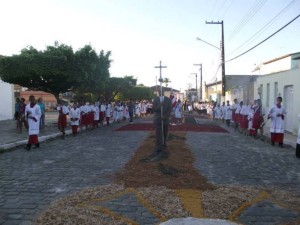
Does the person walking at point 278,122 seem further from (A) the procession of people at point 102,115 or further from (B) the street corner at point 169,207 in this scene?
(B) the street corner at point 169,207

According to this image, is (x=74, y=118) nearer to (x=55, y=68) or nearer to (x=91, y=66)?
(x=55, y=68)

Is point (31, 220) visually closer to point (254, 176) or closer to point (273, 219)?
point (273, 219)

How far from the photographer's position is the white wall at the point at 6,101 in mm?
32094

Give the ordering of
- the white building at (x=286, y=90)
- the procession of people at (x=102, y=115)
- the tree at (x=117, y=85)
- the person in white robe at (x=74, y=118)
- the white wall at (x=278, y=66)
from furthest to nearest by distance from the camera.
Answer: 1. the tree at (x=117, y=85)
2. the white wall at (x=278, y=66)
3. the white building at (x=286, y=90)
4. the person in white robe at (x=74, y=118)
5. the procession of people at (x=102, y=115)

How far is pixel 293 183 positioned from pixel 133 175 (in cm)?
328

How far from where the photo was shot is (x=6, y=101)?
32969 millimetres

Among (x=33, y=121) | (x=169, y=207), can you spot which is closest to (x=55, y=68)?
(x=33, y=121)

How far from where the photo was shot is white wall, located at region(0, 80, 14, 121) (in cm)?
3209

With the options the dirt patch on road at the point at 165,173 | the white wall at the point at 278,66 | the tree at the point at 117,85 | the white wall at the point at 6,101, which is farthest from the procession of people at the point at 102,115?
the tree at the point at 117,85

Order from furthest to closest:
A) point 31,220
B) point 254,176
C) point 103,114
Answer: point 103,114, point 254,176, point 31,220

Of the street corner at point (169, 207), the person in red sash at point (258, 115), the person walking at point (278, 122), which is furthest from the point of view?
the person in red sash at point (258, 115)

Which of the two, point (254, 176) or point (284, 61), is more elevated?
point (284, 61)

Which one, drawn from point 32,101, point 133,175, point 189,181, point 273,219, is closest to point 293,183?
point 189,181

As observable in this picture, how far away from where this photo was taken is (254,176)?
Result: 8750 mm
